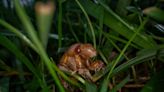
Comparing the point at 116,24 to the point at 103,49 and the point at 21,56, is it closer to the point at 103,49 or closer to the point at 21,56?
the point at 103,49

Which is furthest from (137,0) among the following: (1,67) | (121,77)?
(1,67)

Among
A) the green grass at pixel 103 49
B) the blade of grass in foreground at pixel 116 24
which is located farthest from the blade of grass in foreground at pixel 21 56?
the blade of grass in foreground at pixel 116 24

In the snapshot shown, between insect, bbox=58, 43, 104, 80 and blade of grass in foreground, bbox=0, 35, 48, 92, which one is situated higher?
blade of grass in foreground, bbox=0, 35, 48, 92

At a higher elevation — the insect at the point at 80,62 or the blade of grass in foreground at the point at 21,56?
the blade of grass in foreground at the point at 21,56

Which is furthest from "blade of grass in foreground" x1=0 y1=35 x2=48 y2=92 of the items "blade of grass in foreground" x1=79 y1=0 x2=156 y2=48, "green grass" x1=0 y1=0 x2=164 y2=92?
"blade of grass in foreground" x1=79 y1=0 x2=156 y2=48

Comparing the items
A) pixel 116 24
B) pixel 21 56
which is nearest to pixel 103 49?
pixel 116 24

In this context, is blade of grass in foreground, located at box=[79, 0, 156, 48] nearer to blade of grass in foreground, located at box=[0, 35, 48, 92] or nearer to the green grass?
the green grass

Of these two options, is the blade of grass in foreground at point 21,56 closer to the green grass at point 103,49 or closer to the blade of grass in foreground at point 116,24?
the green grass at point 103,49

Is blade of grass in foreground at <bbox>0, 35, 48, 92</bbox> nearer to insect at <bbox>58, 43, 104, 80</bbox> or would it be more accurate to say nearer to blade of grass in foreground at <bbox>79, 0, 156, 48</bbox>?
insect at <bbox>58, 43, 104, 80</bbox>

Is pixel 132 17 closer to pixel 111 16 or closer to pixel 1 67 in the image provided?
pixel 111 16
